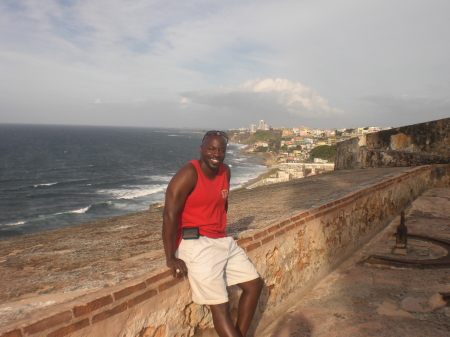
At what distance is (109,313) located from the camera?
173cm

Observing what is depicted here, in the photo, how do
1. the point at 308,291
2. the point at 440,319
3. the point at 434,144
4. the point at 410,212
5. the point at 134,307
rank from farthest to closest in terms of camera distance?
the point at 434,144
the point at 410,212
the point at 308,291
the point at 440,319
the point at 134,307

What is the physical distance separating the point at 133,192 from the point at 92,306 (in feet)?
138

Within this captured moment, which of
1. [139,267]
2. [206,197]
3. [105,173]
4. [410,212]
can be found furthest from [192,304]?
[105,173]

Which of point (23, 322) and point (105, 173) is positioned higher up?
point (23, 322)

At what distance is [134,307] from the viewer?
187cm

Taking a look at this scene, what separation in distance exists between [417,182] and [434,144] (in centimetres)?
272

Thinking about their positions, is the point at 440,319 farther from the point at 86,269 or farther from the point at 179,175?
the point at 86,269

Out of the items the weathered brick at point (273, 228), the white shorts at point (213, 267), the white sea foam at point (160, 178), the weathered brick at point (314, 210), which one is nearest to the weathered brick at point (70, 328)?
the white shorts at point (213, 267)

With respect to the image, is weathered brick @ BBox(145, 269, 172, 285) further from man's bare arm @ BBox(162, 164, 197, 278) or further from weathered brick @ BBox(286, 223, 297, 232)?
weathered brick @ BBox(286, 223, 297, 232)

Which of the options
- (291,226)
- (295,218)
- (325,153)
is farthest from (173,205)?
(325,153)

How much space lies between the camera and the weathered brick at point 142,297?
72.7 inches

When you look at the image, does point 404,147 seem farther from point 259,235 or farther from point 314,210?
point 259,235

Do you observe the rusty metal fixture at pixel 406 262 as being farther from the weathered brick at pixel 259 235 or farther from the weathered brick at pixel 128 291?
the weathered brick at pixel 128 291

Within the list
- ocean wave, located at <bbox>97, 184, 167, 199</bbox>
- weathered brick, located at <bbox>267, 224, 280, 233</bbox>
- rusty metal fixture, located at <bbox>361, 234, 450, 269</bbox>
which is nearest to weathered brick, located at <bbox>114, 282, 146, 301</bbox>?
weathered brick, located at <bbox>267, 224, 280, 233</bbox>
